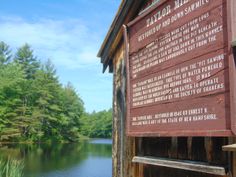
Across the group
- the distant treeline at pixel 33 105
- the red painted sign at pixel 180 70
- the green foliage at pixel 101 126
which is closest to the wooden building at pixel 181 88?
the red painted sign at pixel 180 70

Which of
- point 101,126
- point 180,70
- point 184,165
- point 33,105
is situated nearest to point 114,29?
point 180,70

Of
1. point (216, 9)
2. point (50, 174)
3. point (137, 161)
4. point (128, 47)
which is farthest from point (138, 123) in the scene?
point (50, 174)

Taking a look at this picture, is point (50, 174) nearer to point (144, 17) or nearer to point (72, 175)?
point (72, 175)

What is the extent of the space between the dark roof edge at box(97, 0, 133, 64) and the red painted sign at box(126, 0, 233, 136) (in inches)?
17.0

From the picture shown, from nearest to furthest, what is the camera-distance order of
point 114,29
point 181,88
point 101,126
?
point 181,88, point 114,29, point 101,126

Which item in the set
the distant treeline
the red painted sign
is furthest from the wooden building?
the distant treeline

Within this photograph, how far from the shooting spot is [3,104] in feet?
125

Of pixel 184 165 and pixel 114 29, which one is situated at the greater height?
pixel 114 29

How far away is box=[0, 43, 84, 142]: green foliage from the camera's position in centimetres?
3881

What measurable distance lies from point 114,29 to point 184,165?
213 cm

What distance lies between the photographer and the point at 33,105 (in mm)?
44438

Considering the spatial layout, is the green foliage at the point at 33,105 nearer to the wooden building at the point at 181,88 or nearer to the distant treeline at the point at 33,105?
the distant treeline at the point at 33,105

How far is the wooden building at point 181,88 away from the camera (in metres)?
2.32

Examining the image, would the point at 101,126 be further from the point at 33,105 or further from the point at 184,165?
the point at 184,165
